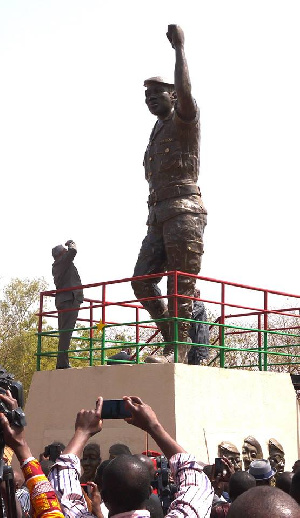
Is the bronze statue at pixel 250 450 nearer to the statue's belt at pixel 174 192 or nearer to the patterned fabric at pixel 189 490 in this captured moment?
the statue's belt at pixel 174 192

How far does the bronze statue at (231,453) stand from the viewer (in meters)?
11.7

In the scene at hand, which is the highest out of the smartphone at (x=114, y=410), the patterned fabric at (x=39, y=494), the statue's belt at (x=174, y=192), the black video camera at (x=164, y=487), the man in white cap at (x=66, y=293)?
the statue's belt at (x=174, y=192)

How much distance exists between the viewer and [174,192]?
12375mm

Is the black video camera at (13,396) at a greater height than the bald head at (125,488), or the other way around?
the black video camera at (13,396)

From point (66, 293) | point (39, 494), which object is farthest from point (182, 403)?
point (39, 494)

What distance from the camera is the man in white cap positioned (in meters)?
13.0

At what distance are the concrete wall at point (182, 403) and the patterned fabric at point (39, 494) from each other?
7.82m

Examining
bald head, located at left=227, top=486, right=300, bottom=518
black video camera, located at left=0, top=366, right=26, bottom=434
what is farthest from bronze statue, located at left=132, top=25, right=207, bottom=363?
bald head, located at left=227, top=486, right=300, bottom=518

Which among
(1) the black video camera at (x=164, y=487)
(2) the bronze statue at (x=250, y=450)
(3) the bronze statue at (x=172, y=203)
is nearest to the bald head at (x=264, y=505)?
(1) the black video camera at (x=164, y=487)

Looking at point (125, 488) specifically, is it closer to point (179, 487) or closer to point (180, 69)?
point (179, 487)

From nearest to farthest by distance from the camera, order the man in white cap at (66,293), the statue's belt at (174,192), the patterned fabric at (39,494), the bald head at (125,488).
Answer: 1. the patterned fabric at (39,494)
2. the bald head at (125,488)
3. the statue's belt at (174,192)
4. the man in white cap at (66,293)

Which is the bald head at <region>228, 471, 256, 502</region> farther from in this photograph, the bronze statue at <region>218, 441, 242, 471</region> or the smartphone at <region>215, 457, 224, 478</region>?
the bronze statue at <region>218, 441, 242, 471</region>

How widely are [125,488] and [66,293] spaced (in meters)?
9.46

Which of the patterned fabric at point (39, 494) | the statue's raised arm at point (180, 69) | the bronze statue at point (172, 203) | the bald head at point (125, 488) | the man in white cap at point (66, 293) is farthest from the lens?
the man in white cap at point (66, 293)
